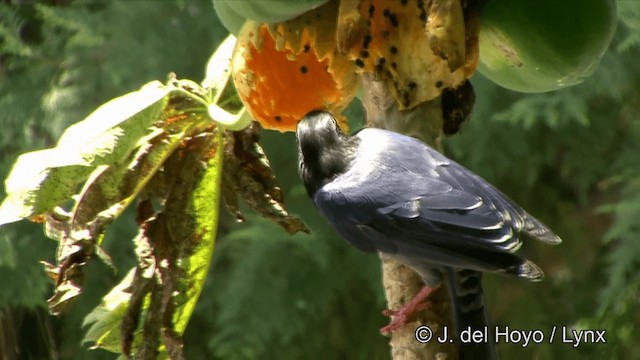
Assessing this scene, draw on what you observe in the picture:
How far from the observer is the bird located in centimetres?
57

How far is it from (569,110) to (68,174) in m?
1.16

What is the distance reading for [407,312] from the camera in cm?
52

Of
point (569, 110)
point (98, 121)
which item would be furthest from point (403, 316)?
point (569, 110)

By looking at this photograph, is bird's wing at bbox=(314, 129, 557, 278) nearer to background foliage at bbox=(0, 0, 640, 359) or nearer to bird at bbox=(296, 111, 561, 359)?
bird at bbox=(296, 111, 561, 359)

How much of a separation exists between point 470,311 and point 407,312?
0.05 metres

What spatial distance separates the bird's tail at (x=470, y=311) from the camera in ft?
1.79

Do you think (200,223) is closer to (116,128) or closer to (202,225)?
(202,225)

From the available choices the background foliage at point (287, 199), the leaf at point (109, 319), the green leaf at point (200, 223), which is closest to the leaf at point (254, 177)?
the green leaf at point (200, 223)

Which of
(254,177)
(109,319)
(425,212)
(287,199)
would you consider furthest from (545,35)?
(287,199)

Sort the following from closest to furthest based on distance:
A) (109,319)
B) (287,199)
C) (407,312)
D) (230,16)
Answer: (407,312), (230,16), (109,319), (287,199)

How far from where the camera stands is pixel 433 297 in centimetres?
56

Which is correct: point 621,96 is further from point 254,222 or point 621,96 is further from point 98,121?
point 98,121

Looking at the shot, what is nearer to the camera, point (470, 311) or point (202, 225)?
point (470, 311)

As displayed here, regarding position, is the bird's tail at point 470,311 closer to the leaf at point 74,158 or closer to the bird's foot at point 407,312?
the bird's foot at point 407,312
